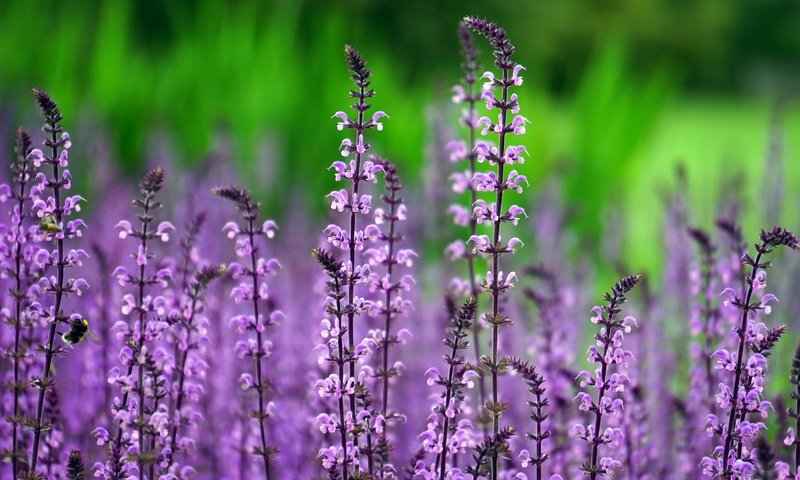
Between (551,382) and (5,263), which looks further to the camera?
(551,382)

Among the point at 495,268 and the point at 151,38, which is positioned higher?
the point at 151,38

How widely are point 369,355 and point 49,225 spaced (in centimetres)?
129

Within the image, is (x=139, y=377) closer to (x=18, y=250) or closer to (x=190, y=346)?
(x=190, y=346)

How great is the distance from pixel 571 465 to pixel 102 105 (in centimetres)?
649

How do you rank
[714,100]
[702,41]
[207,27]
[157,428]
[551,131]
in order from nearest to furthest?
[157,428]
[207,27]
[551,131]
[702,41]
[714,100]

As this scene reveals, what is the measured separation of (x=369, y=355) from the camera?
12.2 ft

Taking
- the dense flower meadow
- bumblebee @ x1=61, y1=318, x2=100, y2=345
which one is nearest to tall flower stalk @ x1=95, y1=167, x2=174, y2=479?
the dense flower meadow

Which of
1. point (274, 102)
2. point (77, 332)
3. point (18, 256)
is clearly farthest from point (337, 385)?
point (274, 102)

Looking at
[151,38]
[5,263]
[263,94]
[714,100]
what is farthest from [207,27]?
[714,100]

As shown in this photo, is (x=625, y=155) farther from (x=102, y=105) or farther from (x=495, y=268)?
(x=495, y=268)

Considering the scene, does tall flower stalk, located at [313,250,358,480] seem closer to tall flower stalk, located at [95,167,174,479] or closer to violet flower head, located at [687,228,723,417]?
tall flower stalk, located at [95,167,174,479]

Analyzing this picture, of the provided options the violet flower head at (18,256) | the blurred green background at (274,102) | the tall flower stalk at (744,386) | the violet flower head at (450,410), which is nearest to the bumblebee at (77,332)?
the violet flower head at (18,256)

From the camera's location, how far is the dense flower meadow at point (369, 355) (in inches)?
114

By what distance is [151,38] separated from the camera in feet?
43.8
